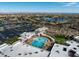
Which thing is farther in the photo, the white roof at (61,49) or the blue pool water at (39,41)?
the blue pool water at (39,41)

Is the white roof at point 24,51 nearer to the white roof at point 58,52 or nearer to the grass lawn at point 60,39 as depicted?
the white roof at point 58,52

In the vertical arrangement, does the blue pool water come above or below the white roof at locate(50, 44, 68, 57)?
above

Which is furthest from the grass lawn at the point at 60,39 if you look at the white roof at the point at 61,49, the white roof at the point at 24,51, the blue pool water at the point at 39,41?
the white roof at the point at 24,51

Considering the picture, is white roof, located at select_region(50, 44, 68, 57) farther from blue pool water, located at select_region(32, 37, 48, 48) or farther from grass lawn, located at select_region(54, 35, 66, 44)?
blue pool water, located at select_region(32, 37, 48, 48)

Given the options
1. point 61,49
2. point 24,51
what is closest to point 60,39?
point 61,49

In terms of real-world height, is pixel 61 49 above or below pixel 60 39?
below

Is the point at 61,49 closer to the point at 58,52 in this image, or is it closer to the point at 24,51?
the point at 58,52

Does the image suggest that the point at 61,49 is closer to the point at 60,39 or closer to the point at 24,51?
the point at 60,39

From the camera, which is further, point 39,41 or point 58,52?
point 39,41

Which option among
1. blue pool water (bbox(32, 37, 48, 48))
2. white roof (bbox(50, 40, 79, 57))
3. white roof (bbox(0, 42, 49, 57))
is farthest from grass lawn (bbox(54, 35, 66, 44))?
white roof (bbox(0, 42, 49, 57))

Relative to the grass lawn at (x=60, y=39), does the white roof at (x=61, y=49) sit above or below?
below

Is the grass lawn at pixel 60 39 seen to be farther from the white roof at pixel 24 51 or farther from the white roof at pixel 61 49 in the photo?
the white roof at pixel 24 51

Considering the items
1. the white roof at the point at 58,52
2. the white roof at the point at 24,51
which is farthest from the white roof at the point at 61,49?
the white roof at the point at 24,51
